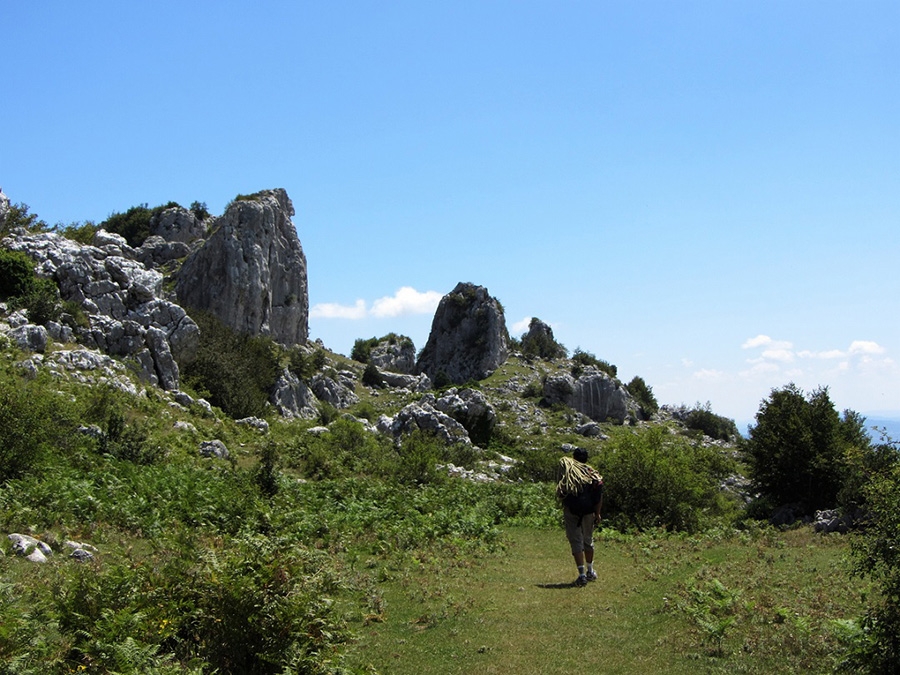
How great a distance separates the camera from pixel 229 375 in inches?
1750

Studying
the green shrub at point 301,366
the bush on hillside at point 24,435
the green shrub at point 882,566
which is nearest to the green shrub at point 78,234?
the green shrub at point 301,366

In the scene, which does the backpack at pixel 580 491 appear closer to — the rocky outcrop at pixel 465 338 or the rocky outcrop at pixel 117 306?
the rocky outcrop at pixel 117 306

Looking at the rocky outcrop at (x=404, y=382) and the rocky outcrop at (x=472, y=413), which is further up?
the rocky outcrop at (x=404, y=382)

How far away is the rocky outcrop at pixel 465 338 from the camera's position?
104 meters

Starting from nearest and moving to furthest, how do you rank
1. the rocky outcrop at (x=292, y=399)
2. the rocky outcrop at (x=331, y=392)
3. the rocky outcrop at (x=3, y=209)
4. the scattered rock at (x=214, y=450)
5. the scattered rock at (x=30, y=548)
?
the scattered rock at (x=30, y=548)
the scattered rock at (x=214, y=450)
the rocky outcrop at (x=3, y=209)
the rocky outcrop at (x=292, y=399)
the rocky outcrop at (x=331, y=392)

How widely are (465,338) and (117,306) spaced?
237 ft

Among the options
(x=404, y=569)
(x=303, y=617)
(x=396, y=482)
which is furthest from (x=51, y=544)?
(x=396, y=482)

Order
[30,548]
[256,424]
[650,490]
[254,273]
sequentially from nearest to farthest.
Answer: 1. [30,548]
2. [650,490]
3. [256,424]
4. [254,273]

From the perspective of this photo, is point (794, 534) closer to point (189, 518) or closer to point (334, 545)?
point (334, 545)

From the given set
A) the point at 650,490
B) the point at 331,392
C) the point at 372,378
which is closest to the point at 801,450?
the point at 650,490

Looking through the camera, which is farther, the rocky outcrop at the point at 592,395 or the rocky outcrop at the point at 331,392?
the rocky outcrop at the point at 592,395

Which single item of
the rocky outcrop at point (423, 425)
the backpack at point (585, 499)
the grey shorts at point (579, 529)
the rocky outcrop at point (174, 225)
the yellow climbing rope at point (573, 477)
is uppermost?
the rocky outcrop at point (174, 225)

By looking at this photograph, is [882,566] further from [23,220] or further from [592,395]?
[592,395]

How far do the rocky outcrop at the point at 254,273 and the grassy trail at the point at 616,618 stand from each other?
222 ft
